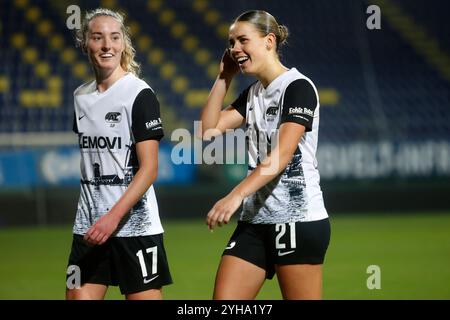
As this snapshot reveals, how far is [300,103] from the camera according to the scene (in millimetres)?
4449

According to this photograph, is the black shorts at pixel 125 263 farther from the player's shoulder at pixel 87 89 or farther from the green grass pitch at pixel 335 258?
the green grass pitch at pixel 335 258

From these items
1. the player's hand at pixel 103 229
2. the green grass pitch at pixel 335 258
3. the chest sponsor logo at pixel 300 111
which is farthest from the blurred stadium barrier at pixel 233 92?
the player's hand at pixel 103 229

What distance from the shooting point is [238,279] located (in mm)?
4605

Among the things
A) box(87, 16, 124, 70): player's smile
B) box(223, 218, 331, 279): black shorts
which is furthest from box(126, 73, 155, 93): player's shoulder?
box(223, 218, 331, 279): black shorts

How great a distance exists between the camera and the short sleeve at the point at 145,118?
4441 mm

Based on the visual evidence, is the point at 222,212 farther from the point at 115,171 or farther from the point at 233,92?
the point at 233,92

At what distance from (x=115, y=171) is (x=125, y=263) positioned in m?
0.46

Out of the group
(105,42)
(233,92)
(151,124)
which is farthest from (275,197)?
(233,92)

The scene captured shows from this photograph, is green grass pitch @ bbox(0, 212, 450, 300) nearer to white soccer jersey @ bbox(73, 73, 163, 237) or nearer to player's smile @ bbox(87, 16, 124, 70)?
white soccer jersey @ bbox(73, 73, 163, 237)

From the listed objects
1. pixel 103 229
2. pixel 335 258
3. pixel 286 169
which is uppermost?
pixel 286 169

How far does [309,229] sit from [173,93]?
1511cm

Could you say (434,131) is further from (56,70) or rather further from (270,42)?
(270,42)

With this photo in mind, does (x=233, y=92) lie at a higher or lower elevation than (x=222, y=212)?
higher

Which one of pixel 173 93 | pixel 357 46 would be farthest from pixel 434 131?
pixel 173 93
